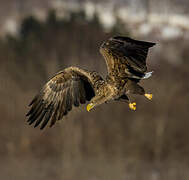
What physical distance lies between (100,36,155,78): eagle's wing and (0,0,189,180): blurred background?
11710mm

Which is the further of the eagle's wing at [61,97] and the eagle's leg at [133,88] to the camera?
the eagle's wing at [61,97]

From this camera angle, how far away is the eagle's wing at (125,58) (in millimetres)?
10289

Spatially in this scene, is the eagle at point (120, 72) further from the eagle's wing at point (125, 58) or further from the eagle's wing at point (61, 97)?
the eagle's wing at point (61, 97)

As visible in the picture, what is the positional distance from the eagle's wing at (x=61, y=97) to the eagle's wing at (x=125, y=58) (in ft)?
2.90

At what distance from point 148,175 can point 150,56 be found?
4.61 m

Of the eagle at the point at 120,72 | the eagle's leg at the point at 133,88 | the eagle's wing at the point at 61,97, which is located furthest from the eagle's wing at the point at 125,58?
the eagle's wing at the point at 61,97

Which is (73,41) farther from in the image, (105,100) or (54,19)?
(105,100)

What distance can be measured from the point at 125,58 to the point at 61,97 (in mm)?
1510

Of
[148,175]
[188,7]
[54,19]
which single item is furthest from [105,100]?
[54,19]

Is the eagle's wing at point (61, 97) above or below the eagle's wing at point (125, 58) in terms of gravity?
below

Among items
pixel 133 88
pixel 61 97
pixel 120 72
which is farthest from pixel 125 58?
pixel 61 97

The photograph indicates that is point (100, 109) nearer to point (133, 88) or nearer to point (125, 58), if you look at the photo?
point (125, 58)

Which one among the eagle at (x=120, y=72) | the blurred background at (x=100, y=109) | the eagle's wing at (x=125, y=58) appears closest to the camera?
the eagle at (x=120, y=72)

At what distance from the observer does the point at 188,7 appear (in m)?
26.4
